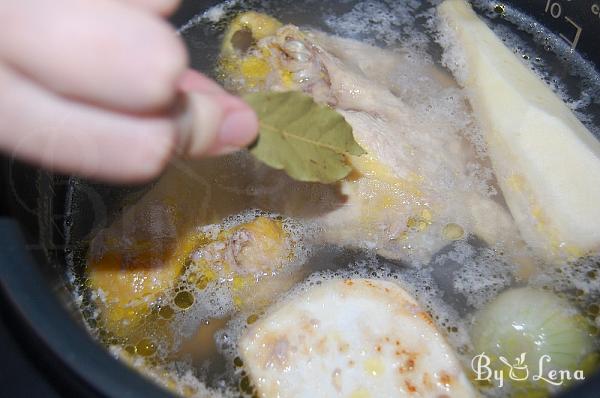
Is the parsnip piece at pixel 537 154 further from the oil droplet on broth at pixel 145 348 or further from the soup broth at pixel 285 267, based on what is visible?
the oil droplet on broth at pixel 145 348

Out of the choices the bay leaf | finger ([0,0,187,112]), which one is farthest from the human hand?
the bay leaf

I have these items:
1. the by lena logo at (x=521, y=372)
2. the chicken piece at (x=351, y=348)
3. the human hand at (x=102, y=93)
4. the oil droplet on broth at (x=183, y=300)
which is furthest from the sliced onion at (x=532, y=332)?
the human hand at (x=102, y=93)

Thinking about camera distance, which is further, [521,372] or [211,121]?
[521,372]

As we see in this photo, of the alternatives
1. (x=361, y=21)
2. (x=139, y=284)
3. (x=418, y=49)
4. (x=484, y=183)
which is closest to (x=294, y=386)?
(x=139, y=284)

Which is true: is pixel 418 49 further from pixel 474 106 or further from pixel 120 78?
pixel 120 78

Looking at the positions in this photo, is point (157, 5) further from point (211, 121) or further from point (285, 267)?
point (285, 267)

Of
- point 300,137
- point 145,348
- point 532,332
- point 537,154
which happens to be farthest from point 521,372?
point 145,348
